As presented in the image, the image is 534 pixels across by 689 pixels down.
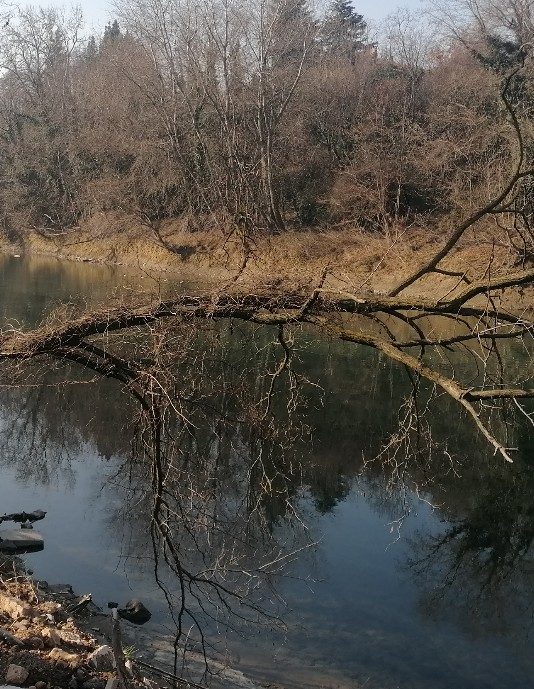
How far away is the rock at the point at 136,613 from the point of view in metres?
7.80

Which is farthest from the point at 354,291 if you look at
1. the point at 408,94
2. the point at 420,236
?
the point at 408,94

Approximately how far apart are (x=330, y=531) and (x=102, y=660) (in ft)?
16.0

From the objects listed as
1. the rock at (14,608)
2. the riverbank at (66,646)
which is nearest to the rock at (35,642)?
the riverbank at (66,646)

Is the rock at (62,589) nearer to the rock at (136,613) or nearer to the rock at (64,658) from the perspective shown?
the rock at (136,613)

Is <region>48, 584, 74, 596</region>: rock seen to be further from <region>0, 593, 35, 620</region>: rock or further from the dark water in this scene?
<region>0, 593, 35, 620</region>: rock

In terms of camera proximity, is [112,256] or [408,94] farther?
[112,256]

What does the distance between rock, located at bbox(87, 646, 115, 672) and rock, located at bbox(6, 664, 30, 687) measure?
56cm

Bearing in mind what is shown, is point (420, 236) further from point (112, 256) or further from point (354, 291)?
point (354, 291)

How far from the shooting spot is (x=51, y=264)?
118 ft

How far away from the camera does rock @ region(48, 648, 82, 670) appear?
503cm

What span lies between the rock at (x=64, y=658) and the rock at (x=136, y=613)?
A: 2641 mm

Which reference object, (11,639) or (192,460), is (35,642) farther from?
(192,460)

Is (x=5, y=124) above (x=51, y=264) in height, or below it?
above

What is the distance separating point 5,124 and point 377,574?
41.5m
